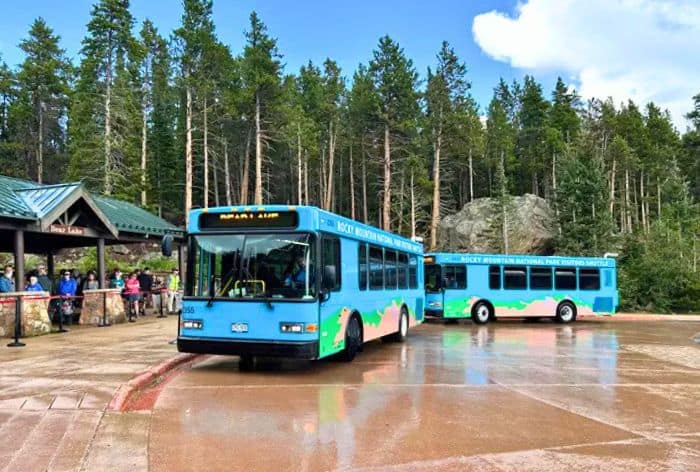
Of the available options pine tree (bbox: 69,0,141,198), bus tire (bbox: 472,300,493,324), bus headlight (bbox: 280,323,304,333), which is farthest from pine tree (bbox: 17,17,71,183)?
bus headlight (bbox: 280,323,304,333)

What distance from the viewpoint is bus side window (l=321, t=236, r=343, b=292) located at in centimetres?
1023

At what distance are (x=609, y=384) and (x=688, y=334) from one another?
1338 centimetres

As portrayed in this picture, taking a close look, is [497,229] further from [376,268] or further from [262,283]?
[262,283]

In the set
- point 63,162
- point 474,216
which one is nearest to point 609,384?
point 474,216

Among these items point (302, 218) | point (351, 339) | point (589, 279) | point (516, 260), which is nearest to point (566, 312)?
point (589, 279)

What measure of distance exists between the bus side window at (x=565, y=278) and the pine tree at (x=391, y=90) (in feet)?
67.3

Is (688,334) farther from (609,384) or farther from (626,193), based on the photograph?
(626,193)

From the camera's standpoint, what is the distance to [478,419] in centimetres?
733

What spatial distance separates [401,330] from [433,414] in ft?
27.5

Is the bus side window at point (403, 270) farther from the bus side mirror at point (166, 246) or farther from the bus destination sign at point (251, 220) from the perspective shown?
the bus side mirror at point (166, 246)

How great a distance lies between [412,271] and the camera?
17.1 metres

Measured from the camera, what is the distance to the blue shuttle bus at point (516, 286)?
2253 cm

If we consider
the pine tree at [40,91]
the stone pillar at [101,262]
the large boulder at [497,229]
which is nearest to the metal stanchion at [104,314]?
the stone pillar at [101,262]

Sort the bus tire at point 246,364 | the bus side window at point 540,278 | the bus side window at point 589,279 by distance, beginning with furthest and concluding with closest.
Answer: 1. the bus side window at point 589,279
2. the bus side window at point 540,278
3. the bus tire at point 246,364
